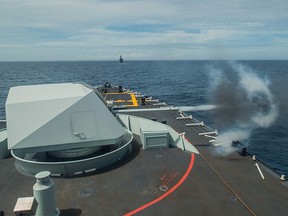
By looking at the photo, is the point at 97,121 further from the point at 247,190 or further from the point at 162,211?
the point at 247,190

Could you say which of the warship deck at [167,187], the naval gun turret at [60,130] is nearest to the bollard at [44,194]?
the warship deck at [167,187]

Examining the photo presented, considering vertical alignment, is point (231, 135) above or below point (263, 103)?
below

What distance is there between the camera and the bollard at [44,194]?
370 inches

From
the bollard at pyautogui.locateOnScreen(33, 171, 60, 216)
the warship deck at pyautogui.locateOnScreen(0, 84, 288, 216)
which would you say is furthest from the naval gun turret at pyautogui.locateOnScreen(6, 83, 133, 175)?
Result: the bollard at pyautogui.locateOnScreen(33, 171, 60, 216)

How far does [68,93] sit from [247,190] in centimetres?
1095

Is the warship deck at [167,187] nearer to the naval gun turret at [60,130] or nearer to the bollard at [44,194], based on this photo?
the naval gun turret at [60,130]

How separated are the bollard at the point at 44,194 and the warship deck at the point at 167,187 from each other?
3.38 feet

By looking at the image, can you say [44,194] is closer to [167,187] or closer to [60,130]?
[60,130]

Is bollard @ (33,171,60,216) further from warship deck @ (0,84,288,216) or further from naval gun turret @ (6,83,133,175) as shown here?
naval gun turret @ (6,83,133,175)

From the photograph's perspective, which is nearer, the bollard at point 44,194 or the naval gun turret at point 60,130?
the bollard at point 44,194

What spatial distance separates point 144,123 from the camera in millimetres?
18922

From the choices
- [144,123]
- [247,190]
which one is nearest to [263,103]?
[144,123]

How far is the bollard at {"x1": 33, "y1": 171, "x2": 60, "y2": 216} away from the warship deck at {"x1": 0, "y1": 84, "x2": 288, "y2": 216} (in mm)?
1030

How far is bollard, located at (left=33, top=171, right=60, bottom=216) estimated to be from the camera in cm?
941
